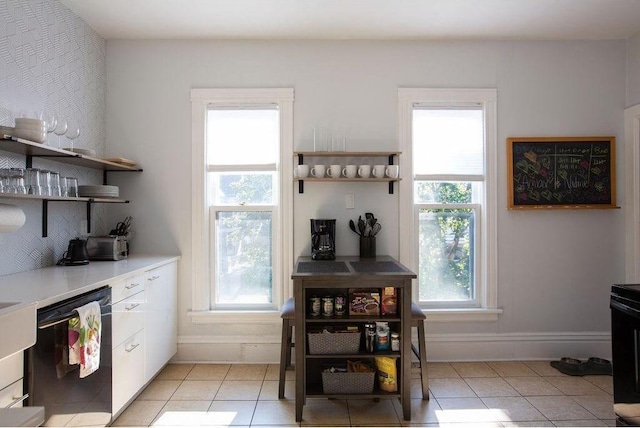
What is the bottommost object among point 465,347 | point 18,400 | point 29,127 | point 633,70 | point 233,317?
point 465,347

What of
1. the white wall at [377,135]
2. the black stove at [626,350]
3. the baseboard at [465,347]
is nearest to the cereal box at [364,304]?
the white wall at [377,135]

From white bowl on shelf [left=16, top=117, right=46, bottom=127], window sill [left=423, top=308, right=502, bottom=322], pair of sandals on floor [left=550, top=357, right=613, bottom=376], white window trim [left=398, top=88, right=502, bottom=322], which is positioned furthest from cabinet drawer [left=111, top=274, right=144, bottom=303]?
pair of sandals on floor [left=550, top=357, right=613, bottom=376]

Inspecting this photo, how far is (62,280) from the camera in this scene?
1.87 meters

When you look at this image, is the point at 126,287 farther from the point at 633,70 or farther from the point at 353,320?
the point at 633,70

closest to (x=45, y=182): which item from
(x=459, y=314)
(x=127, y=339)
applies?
Answer: (x=127, y=339)

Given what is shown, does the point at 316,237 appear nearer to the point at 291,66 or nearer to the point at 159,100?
the point at 291,66

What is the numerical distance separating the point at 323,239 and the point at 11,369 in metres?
1.88

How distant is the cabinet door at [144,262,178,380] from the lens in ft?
7.89

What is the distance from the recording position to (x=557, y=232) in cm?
296

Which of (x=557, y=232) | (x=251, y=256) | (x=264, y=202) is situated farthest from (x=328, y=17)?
(x=557, y=232)

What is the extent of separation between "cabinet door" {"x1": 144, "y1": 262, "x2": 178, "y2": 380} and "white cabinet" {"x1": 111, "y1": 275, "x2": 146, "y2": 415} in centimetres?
8

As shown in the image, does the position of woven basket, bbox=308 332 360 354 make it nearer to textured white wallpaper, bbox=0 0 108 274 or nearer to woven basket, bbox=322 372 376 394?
woven basket, bbox=322 372 376 394

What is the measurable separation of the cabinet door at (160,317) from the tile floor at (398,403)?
18 cm

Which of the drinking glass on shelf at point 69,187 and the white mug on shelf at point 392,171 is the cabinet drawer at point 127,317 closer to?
the drinking glass on shelf at point 69,187
